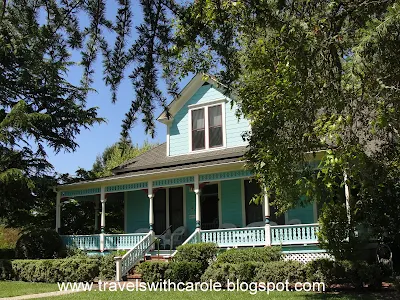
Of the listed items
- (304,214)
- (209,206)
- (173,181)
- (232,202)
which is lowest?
(304,214)

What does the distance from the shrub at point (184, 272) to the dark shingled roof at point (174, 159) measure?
426 centimetres

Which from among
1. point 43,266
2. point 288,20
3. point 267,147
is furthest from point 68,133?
point 288,20

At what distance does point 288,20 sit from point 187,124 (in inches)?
529

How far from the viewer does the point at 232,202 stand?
1855 centimetres

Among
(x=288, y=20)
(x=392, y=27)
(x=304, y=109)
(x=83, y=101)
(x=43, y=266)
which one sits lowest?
(x=43, y=266)

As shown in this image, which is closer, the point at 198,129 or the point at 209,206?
the point at 209,206

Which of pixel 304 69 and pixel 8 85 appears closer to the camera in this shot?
pixel 304 69

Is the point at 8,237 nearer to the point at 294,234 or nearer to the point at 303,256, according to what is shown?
the point at 294,234

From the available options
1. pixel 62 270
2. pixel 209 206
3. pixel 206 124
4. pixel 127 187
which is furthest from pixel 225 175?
pixel 62 270

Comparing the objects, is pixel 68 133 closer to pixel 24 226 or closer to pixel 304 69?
pixel 24 226

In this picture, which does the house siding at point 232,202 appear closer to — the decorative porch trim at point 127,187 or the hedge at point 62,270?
the decorative porch trim at point 127,187

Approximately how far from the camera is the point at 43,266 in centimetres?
1645

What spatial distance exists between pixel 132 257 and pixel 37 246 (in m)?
4.89

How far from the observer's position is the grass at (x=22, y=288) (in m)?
13.5
